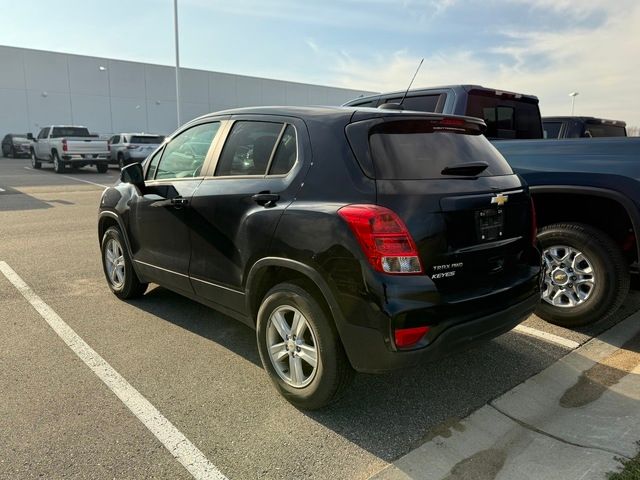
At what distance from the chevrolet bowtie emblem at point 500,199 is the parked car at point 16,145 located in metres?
33.7

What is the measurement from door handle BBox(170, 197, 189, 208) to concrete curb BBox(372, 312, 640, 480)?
2.30 meters

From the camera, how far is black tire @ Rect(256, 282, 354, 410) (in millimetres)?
2729

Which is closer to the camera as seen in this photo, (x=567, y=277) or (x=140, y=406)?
(x=140, y=406)

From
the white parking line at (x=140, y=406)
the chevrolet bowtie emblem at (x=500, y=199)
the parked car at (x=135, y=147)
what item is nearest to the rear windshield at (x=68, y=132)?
the parked car at (x=135, y=147)

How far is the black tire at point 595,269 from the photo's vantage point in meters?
4.00

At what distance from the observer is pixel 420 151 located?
2859 mm

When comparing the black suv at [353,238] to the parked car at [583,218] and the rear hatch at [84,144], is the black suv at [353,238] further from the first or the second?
the rear hatch at [84,144]

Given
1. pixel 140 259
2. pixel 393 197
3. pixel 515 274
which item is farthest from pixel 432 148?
pixel 140 259

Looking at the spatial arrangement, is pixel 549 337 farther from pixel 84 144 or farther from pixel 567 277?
pixel 84 144

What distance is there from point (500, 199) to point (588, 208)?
73.2 inches

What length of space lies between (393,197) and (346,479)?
1403 mm

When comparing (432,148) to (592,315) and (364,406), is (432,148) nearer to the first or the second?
(364,406)

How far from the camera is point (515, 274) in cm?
311

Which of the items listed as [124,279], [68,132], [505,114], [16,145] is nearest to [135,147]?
[68,132]
